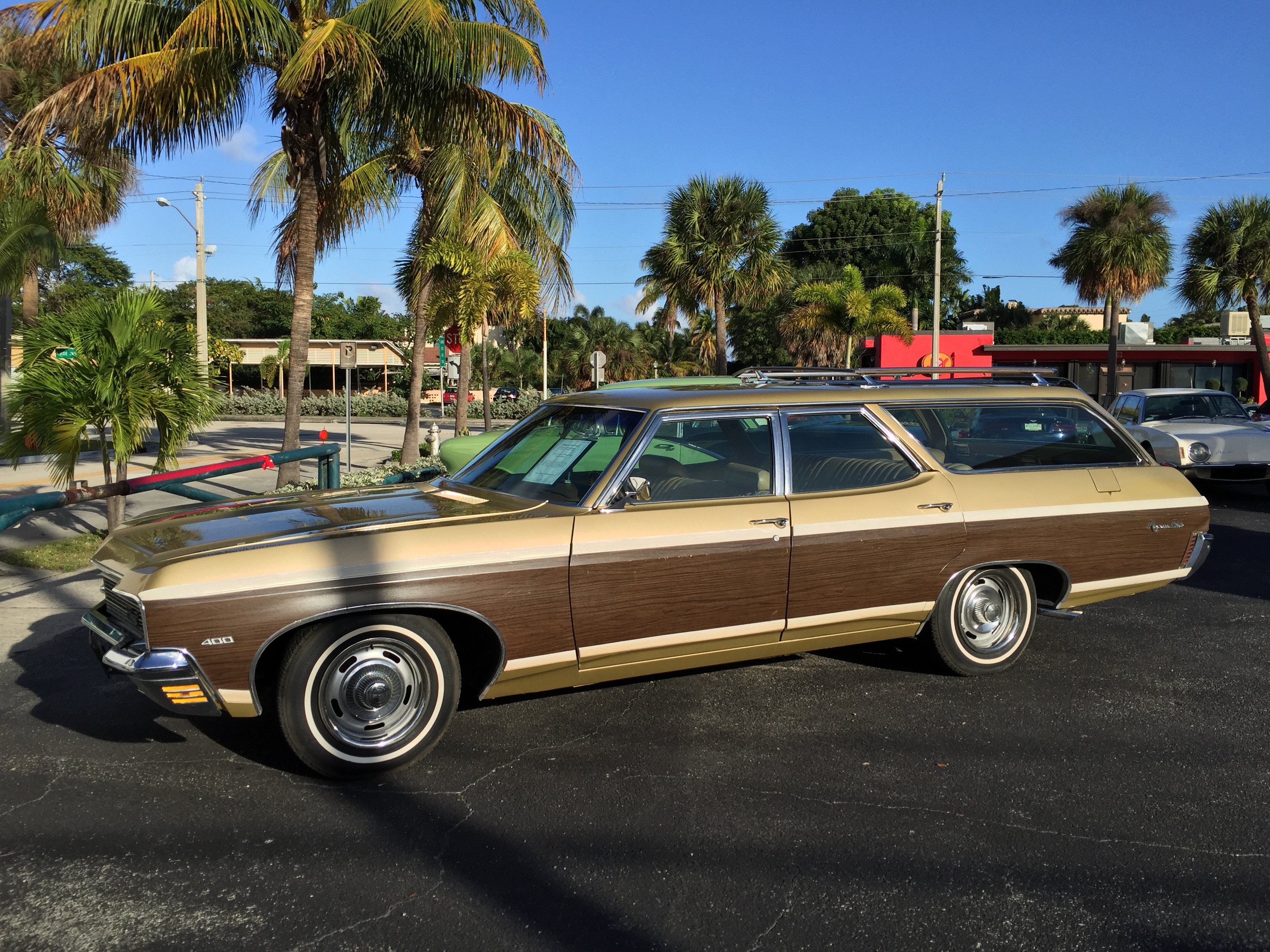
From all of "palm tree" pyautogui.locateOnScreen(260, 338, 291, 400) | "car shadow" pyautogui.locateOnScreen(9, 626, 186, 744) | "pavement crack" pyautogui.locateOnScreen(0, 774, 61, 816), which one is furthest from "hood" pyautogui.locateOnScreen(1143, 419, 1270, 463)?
"palm tree" pyautogui.locateOnScreen(260, 338, 291, 400)

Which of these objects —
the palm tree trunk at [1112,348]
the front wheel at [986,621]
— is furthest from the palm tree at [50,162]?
the palm tree trunk at [1112,348]

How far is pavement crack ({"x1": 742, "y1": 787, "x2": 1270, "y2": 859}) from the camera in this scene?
3.51 meters

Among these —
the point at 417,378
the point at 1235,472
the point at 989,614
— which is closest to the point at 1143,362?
the point at 1235,472

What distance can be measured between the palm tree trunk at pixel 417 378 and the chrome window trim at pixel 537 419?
42.0 feet

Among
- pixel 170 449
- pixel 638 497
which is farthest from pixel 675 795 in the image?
pixel 170 449

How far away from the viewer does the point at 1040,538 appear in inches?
211

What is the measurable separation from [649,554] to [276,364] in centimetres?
5801

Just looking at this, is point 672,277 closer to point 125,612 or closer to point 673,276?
point 673,276

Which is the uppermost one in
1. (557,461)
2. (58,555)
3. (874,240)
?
(874,240)

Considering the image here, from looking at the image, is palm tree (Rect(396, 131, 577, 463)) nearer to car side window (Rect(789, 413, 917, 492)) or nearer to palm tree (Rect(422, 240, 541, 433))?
palm tree (Rect(422, 240, 541, 433))

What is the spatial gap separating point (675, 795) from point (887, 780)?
2.87 feet

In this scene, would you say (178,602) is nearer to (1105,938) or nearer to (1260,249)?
(1105,938)

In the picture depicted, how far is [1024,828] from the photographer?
370 cm

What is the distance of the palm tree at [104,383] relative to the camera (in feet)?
28.5
